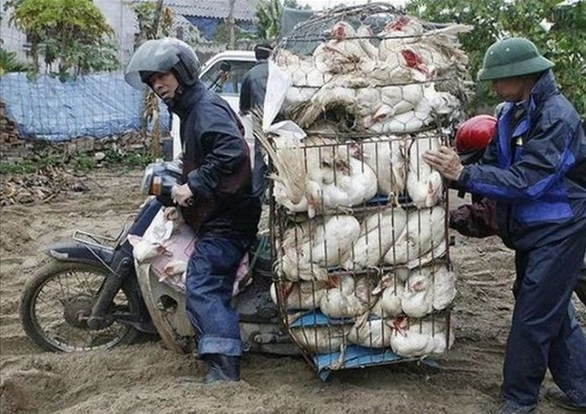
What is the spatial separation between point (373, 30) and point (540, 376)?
77.4 inches

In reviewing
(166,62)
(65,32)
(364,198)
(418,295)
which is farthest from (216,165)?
(65,32)

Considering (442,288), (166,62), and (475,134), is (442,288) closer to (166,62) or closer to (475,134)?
(475,134)

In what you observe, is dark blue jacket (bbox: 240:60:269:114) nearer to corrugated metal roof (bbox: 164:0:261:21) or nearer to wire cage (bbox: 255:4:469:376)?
wire cage (bbox: 255:4:469:376)

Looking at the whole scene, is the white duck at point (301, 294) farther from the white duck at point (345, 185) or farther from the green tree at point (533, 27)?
the green tree at point (533, 27)

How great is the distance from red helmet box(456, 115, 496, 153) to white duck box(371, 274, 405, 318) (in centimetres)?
95

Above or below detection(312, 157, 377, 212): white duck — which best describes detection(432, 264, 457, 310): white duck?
below

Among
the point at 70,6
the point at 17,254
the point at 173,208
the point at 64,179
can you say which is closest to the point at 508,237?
the point at 173,208

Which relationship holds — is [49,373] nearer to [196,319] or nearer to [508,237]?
[196,319]

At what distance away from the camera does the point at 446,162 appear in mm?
4031

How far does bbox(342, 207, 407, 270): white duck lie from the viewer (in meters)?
4.11

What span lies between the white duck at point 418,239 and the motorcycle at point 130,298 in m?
0.85

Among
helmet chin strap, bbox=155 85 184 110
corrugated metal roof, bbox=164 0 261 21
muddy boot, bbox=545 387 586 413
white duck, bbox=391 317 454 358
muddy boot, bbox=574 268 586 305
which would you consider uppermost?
corrugated metal roof, bbox=164 0 261 21

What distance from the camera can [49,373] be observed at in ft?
15.1

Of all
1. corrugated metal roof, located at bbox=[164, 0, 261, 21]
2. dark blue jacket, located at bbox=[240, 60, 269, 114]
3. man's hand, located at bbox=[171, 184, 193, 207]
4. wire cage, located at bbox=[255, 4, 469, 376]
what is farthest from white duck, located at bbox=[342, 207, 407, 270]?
corrugated metal roof, located at bbox=[164, 0, 261, 21]
